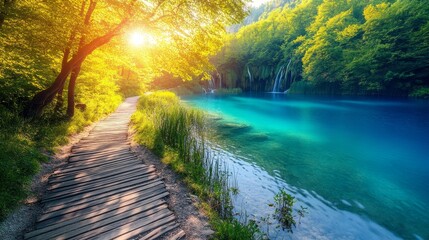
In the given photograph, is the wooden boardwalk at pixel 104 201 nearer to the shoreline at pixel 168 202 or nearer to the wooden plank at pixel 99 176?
the wooden plank at pixel 99 176

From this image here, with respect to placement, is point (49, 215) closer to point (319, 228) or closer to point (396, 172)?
point (319, 228)

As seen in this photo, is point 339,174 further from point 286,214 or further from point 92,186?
point 92,186

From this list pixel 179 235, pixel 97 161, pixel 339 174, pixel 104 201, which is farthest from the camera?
pixel 339 174

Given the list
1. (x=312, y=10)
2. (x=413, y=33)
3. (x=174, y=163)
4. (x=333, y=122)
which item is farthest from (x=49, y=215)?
(x=312, y=10)

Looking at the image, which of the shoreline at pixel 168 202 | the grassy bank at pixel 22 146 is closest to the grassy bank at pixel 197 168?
the shoreline at pixel 168 202

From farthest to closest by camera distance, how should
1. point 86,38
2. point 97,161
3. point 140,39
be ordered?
point 140,39, point 86,38, point 97,161

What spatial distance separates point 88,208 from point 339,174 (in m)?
7.58

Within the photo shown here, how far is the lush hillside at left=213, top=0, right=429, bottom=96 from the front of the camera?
2903 cm

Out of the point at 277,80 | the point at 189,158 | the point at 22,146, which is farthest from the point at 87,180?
the point at 277,80

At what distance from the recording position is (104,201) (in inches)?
155

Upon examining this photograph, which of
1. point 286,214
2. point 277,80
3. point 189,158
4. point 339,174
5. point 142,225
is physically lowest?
point 339,174

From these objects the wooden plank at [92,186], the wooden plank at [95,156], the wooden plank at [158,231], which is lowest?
the wooden plank at [158,231]

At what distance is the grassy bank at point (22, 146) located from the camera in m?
3.85

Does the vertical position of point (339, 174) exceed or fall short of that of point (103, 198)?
it falls short
